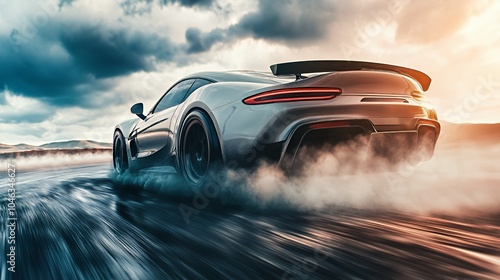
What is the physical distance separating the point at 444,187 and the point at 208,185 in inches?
82.5

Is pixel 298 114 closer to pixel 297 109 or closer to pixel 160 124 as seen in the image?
pixel 297 109

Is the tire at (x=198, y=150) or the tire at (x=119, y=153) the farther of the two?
the tire at (x=119, y=153)

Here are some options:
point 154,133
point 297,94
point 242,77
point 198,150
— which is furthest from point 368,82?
point 154,133

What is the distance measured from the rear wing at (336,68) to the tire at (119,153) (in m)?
3.88

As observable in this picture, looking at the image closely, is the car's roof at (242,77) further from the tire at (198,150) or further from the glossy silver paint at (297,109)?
the tire at (198,150)

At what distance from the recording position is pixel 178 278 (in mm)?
1667

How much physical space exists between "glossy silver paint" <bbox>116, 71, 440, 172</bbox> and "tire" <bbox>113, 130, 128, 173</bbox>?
2757mm

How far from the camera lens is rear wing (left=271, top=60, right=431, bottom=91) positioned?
10.5 feet

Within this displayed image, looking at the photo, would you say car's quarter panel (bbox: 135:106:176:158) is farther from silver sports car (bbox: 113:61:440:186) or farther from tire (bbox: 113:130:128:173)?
tire (bbox: 113:130:128:173)

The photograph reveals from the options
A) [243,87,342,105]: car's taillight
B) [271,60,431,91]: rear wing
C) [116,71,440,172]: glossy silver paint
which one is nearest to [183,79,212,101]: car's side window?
[116,71,440,172]: glossy silver paint

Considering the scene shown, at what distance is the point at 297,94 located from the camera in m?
3.22

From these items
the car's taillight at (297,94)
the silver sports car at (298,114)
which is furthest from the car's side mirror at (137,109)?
the car's taillight at (297,94)

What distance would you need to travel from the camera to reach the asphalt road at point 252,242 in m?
1.73

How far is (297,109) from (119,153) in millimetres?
4348
